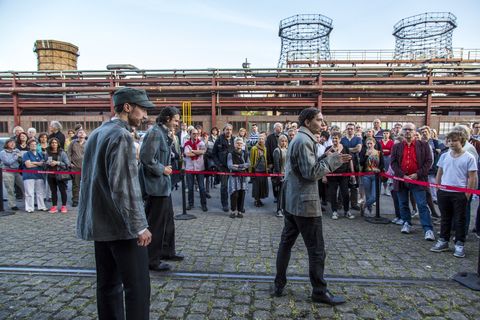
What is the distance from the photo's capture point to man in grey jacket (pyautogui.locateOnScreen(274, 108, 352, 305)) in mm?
3188

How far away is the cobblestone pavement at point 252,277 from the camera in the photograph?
3.20 m

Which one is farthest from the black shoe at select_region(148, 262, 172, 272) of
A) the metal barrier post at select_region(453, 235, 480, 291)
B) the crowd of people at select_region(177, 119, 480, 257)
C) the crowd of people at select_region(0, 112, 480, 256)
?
the metal barrier post at select_region(453, 235, 480, 291)

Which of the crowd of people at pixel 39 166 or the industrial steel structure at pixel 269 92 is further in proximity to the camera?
the industrial steel structure at pixel 269 92

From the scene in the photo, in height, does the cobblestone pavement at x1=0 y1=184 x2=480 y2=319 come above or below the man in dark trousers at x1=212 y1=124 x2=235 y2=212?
below

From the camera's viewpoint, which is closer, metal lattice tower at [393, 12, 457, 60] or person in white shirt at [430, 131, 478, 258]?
person in white shirt at [430, 131, 478, 258]

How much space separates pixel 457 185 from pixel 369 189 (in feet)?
8.67

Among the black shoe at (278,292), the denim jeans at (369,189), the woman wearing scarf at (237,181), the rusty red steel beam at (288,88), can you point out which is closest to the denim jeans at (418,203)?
the denim jeans at (369,189)

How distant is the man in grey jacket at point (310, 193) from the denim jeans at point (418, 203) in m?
3.19

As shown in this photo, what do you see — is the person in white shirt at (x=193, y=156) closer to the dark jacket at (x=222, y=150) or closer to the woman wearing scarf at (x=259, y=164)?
the dark jacket at (x=222, y=150)

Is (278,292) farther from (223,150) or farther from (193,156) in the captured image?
(193,156)

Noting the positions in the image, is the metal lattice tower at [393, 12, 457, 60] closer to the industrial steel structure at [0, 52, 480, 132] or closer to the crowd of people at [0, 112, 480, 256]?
the industrial steel structure at [0, 52, 480, 132]

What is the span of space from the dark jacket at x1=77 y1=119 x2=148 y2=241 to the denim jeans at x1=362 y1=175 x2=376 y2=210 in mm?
6232

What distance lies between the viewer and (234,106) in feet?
74.9

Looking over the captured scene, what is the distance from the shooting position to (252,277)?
13.0ft
